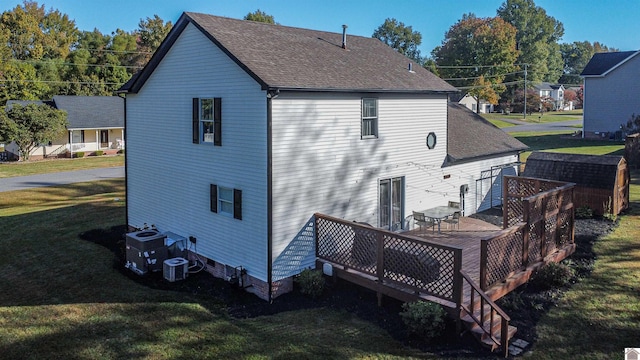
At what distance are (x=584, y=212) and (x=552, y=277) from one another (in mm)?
8045

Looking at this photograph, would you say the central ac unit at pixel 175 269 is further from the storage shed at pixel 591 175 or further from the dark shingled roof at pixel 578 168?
the dark shingled roof at pixel 578 168

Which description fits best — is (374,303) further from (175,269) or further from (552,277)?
(175,269)

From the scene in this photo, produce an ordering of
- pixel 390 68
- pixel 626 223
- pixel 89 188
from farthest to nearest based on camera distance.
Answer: pixel 89 188
pixel 626 223
pixel 390 68

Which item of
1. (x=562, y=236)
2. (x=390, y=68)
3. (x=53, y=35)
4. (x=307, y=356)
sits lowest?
(x=307, y=356)

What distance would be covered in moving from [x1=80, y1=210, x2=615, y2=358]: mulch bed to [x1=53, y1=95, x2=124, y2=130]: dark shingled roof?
117ft

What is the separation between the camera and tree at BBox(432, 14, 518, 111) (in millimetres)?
61906

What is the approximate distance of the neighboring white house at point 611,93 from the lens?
134 ft

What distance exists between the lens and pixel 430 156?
1630cm

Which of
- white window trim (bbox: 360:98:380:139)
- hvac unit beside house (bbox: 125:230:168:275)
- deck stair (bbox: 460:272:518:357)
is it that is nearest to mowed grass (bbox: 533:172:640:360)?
deck stair (bbox: 460:272:518:357)

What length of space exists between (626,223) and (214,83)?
1460cm

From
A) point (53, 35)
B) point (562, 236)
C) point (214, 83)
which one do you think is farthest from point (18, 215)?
point (53, 35)

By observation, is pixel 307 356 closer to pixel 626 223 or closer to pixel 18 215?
pixel 626 223

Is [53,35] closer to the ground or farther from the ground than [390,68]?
farther from the ground

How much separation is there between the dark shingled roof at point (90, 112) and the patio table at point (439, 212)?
128ft
